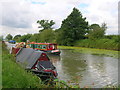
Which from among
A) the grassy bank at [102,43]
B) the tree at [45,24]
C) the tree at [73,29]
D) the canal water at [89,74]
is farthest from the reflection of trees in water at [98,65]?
the tree at [45,24]

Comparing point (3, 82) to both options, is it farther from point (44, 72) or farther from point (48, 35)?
point (48, 35)

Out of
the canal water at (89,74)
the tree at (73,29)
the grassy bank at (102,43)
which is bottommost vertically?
the canal water at (89,74)

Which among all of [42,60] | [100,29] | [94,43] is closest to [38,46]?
[94,43]

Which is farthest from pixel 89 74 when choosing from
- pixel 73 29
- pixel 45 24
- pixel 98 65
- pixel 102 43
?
pixel 45 24

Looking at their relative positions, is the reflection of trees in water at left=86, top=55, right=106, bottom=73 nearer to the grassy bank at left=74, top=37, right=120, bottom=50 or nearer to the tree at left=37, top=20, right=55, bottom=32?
the grassy bank at left=74, top=37, right=120, bottom=50

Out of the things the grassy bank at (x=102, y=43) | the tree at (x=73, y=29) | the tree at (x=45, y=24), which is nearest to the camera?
the grassy bank at (x=102, y=43)

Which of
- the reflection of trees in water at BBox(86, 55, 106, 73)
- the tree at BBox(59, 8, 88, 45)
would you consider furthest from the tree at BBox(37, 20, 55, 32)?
the reflection of trees in water at BBox(86, 55, 106, 73)

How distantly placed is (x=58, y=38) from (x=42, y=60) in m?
43.4

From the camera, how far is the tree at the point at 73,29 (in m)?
50.5

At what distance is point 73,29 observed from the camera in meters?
50.5

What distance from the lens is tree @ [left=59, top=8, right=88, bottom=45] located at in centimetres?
5047

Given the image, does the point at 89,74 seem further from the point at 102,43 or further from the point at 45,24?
the point at 45,24

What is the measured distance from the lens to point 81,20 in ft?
172

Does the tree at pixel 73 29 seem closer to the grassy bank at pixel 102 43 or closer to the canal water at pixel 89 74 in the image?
the grassy bank at pixel 102 43
